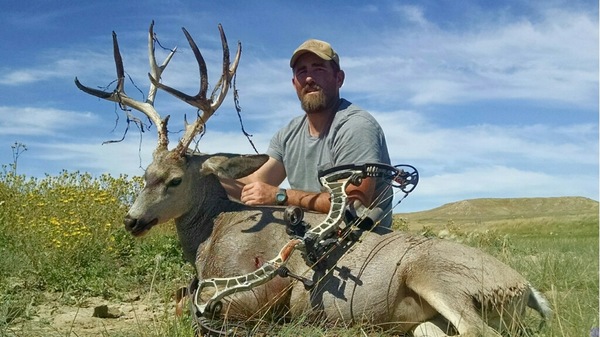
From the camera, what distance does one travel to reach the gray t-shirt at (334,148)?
5605 millimetres

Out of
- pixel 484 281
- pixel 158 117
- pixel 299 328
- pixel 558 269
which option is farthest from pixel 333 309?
pixel 558 269

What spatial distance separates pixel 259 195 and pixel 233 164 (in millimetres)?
385

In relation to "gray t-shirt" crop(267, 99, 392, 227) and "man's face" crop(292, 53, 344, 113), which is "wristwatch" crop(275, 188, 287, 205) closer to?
"gray t-shirt" crop(267, 99, 392, 227)

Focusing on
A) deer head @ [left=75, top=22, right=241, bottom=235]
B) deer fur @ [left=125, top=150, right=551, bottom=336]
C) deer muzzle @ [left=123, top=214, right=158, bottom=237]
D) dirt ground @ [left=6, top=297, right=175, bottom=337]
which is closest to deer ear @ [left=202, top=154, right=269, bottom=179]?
deer head @ [left=75, top=22, right=241, bottom=235]

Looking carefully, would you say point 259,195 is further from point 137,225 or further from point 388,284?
point 388,284

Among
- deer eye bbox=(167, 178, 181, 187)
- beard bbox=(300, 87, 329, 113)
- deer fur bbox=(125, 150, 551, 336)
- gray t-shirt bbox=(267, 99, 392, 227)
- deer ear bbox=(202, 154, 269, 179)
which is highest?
beard bbox=(300, 87, 329, 113)

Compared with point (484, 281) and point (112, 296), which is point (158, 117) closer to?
point (112, 296)

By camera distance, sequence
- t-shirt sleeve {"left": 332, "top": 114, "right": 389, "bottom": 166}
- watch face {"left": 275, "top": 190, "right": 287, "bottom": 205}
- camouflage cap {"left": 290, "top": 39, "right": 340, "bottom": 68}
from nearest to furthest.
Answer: watch face {"left": 275, "top": 190, "right": 287, "bottom": 205}
t-shirt sleeve {"left": 332, "top": 114, "right": 389, "bottom": 166}
camouflage cap {"left": 290, "top": 39, "right": 340, "bottom": 68}

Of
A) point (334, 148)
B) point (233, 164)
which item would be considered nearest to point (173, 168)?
point (233, 164)

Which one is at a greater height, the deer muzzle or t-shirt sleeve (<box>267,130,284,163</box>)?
t-shirt sleeve (<box>267,130,284,163</box>)

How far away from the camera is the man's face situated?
6.23m

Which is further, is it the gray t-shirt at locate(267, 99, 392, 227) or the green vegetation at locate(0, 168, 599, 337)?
the gray t-shirt at locate(267, 99, 392, 227)

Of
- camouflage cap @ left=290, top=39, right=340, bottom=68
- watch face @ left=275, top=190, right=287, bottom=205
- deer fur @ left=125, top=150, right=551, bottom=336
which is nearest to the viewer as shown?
deer fur @ left=125, top=150, right=551, bottom=336

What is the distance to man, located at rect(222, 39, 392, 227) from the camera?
5.42 metres
